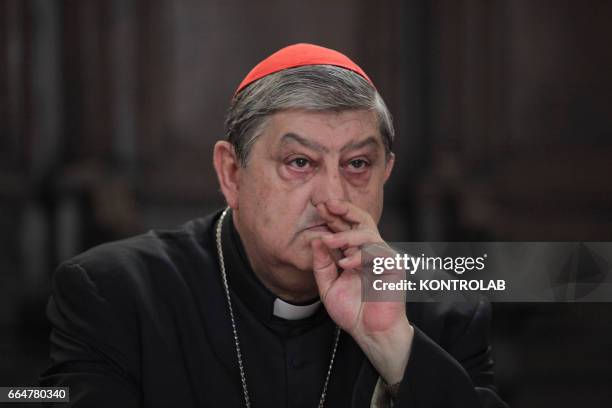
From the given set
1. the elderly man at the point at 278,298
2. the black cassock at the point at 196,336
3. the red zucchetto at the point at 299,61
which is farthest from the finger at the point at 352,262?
the red zucchetto at the point at 299,61

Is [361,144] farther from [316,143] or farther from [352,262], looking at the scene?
[352,262]

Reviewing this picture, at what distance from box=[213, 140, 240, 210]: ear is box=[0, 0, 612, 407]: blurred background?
256cm

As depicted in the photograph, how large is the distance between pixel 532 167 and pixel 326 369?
288cm

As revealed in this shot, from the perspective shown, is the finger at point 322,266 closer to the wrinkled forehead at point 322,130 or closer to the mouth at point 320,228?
the mouth at point 320,228

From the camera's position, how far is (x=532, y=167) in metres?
4.69

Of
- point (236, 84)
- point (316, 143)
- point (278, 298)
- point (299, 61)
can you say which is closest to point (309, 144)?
point (316, 143)

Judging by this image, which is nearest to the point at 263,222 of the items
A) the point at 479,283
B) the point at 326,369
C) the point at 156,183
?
the point at 326,369

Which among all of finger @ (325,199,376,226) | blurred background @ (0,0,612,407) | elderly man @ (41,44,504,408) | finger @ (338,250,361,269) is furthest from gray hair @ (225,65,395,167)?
blurred background @ (0,0,612,407)

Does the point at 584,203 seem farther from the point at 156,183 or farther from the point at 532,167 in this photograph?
the point at 156,183

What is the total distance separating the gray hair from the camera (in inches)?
75.2

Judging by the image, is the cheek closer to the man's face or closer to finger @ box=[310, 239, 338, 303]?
the man's face

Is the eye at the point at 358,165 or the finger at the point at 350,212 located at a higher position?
the eye at the point at 358,165

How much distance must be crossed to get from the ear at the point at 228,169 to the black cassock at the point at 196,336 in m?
0.16

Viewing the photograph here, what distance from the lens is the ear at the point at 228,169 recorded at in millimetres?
2115
